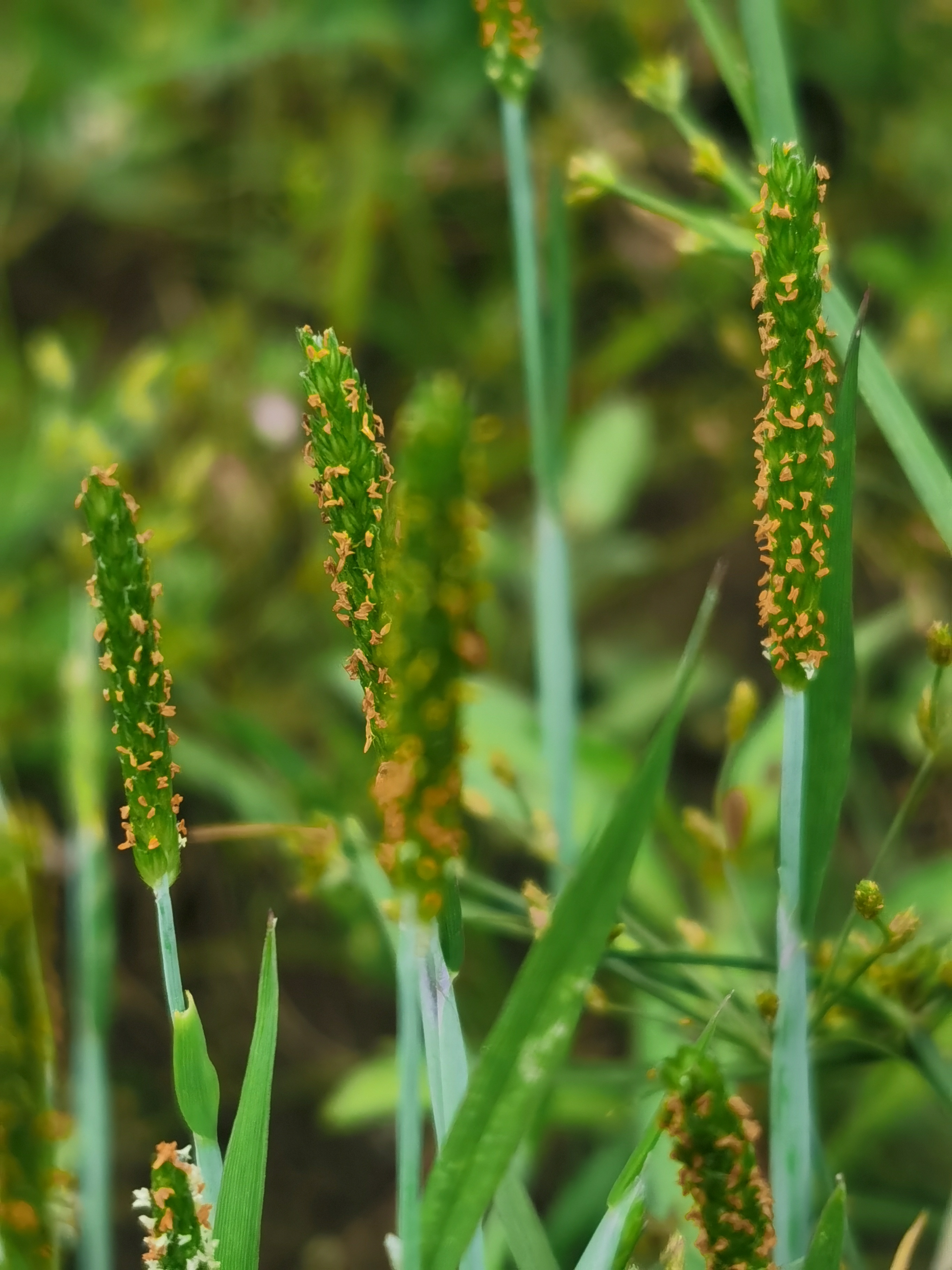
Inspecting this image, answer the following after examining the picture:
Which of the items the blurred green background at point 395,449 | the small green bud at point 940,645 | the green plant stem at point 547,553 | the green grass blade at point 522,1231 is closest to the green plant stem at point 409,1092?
the green grass blade at point 522,1231

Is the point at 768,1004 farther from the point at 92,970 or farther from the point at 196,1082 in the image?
the point at 92,970

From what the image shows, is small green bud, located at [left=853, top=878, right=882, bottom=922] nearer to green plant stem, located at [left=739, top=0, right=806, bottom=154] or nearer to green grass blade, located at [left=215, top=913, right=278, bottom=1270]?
green grass blade, located at [left=215, top=913, right=278, bottom=1270]

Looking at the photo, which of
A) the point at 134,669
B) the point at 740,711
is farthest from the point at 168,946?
the point at 740,711

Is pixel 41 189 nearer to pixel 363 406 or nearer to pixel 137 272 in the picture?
pixel 137 272

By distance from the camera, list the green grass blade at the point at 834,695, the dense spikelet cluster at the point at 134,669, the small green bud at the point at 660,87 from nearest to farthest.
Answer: the dense spikelet cluster at the point at 134,669 → the green grass blade at the point at 834,695 → the small green bud at the point at 660,87

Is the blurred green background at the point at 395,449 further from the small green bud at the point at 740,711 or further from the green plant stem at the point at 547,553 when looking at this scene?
the small green bud at the point at 740,711

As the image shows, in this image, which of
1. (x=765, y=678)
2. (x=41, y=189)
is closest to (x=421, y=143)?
(x=41, y=189)
